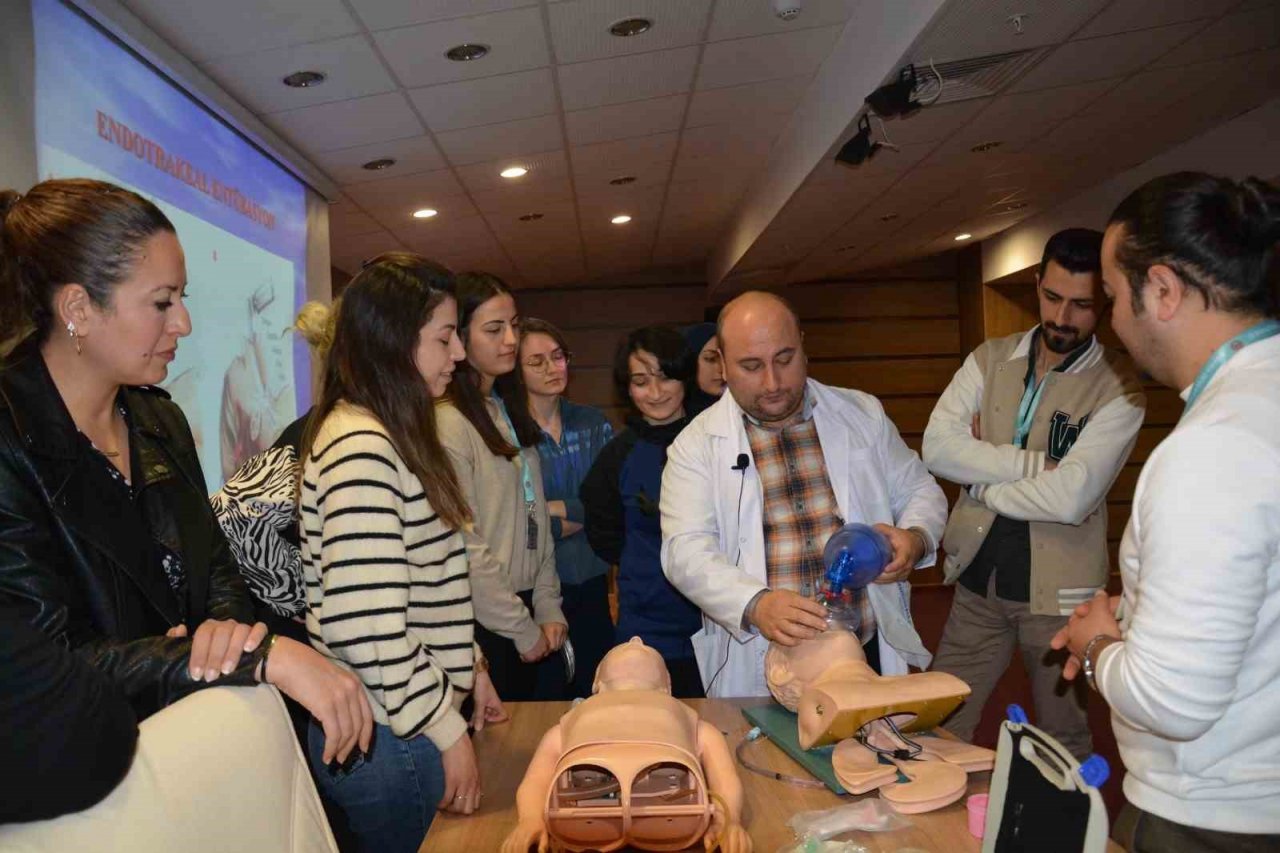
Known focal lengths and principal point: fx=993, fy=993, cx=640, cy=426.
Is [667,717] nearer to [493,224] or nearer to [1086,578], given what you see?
[1086,578]

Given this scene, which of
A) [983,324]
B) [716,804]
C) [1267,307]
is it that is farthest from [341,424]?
[983,324]

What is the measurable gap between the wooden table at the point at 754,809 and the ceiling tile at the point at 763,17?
2.93 metres

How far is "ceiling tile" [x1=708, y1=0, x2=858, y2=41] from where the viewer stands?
387 centimetres

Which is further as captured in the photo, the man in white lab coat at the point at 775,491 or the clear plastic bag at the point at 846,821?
the man in white lab coat at the point at 775,491

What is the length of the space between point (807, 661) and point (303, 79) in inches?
127

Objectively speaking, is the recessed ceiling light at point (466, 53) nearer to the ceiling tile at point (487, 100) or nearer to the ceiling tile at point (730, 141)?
the ceiling tile at point (487, 100)

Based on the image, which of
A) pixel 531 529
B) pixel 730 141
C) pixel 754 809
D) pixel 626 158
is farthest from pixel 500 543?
pixel 730 141

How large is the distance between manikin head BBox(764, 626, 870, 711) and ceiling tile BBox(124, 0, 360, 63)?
8.68 ft

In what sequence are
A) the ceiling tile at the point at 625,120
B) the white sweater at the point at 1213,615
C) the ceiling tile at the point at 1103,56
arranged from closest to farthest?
the white sweater at the point at 1213,615 → the ceiling tile at the point at 1103,56 → the ceiling tile at the point at 625,120

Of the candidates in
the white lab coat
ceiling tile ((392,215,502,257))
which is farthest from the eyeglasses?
ceiling tile ((392,215,502,257))

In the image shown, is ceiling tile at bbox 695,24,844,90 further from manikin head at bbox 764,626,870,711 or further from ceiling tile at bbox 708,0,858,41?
manikin head at bbox 764,626,870,711

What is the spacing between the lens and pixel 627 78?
14.5ft

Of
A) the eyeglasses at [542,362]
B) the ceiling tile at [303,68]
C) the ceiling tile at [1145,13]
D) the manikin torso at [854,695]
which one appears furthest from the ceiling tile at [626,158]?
the manikin torso at [854,695]

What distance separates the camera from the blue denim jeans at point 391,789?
163 cm
